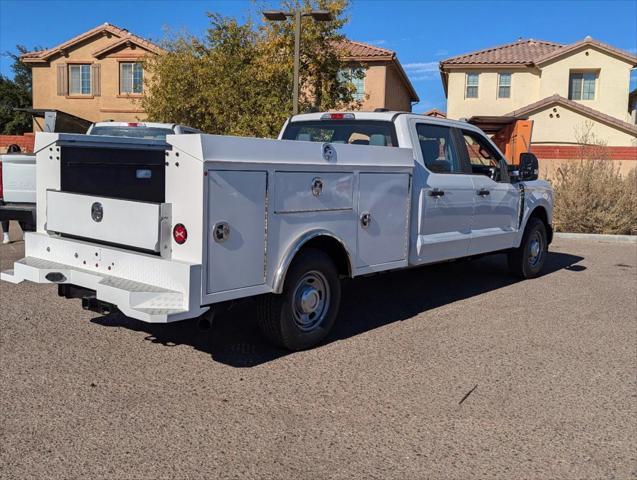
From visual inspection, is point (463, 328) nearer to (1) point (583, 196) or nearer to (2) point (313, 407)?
(2) point (313, 407)

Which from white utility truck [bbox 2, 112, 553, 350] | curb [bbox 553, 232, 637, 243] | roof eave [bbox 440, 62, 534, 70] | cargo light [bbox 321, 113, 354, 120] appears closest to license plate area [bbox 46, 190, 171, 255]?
white utility truck [bbox 2, 112, 553, 350]

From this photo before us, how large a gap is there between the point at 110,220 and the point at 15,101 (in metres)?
48.5

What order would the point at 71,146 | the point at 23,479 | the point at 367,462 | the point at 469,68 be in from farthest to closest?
the point at 469,68 < the point at 71,146 < the point at 367,462 < the point at 23,479

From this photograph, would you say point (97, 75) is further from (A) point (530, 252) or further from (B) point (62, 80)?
(A) point (530, 252)

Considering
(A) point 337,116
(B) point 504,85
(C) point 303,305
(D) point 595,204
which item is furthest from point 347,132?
(B) point 504,85

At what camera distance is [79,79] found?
3238cm

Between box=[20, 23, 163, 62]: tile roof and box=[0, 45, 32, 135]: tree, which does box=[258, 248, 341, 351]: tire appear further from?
box=[0, 45, 32, 135]: tree

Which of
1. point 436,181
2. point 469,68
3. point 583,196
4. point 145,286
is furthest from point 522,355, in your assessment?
point 469,68

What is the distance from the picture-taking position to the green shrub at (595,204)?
1481cm

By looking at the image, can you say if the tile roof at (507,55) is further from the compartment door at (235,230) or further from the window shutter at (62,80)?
the compartment door at (235,230)

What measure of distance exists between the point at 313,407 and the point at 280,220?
4.75 feet

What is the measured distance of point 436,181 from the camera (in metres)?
6.88

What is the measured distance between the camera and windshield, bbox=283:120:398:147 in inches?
266

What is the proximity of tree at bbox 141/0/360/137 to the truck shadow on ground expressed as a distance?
1051 centimetres
